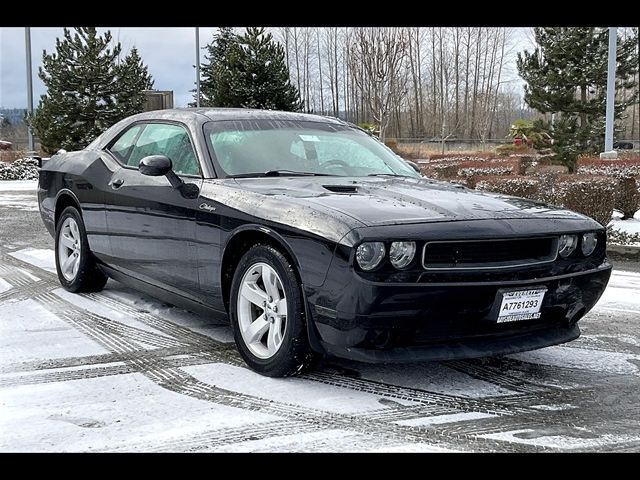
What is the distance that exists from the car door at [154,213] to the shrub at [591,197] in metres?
6.03

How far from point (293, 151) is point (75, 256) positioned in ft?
7.34

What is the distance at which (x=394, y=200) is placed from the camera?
3.85 meters

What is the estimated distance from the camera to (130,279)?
519 centimetres

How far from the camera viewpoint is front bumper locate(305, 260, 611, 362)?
3340 millimetres

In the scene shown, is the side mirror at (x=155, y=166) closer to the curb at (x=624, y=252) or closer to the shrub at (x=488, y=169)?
the curb at (x=624, y=252)

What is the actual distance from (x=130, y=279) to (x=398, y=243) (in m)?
2.45

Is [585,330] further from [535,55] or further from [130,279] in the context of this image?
[535,55]

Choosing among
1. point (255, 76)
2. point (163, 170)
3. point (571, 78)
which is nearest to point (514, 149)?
point (571, 78)

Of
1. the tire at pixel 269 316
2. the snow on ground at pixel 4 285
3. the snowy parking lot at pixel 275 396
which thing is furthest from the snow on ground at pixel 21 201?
the tire at pixel 269 316

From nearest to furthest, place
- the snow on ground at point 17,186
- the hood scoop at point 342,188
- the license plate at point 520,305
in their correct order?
the license plate at point 520,305 → the hood scoop at point 342,188 → the snow on ground at point 17,186

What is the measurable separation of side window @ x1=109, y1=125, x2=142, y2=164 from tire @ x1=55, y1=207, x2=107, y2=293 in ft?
2.03

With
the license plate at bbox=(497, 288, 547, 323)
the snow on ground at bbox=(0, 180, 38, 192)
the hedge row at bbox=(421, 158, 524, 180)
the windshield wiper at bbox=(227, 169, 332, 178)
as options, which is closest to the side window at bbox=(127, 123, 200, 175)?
the windshield wiper at bbox=(227, 169, 332, 178)

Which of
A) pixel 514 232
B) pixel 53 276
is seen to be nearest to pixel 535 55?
pixel 53 276

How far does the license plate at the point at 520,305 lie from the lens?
3.53 meters
